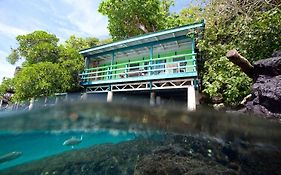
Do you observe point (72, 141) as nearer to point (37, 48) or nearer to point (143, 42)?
point (143, 42)

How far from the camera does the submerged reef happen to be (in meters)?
6.22

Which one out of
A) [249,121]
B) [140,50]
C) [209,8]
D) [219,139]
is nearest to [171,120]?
[219,139]

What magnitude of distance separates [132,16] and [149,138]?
14636 mm

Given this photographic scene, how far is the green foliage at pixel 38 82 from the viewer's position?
15016 mm

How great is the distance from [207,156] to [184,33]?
357 inches

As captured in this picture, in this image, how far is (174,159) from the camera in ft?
21.0

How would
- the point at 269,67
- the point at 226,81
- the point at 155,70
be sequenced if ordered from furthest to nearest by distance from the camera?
the point at 155,70 < the point at 226,81 < the point at 269,67

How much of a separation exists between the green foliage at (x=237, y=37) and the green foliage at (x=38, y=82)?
11365 mm

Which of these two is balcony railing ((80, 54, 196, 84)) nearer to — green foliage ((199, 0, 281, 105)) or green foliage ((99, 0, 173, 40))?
green foliage ((199, 0, 281, 105))

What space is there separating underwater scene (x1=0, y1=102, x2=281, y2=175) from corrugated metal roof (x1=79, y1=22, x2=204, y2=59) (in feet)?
26.3

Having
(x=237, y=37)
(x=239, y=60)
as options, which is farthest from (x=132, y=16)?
(x=239, y=60)

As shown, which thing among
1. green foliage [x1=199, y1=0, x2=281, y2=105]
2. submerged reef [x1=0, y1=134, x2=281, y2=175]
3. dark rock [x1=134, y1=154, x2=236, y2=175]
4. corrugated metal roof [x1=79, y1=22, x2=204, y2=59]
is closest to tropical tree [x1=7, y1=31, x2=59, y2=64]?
corrugated metal roof [x1=79, y1=22, x2=204, y2=59]

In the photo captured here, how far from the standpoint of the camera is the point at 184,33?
1421 centimetres

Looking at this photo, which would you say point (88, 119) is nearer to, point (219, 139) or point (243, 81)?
point (219, 139)
